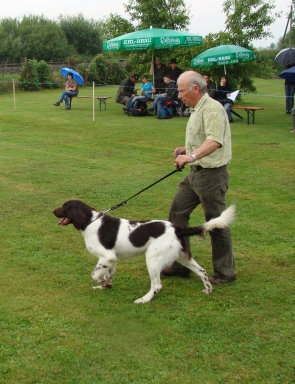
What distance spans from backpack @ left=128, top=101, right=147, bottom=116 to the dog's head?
47.0 feet

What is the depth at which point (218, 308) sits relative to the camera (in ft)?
15.0

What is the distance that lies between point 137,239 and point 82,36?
171 ft

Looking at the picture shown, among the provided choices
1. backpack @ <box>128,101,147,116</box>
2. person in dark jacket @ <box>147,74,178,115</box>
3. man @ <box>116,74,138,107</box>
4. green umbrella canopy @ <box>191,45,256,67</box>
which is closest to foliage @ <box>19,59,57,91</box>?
man @ <box>116,74,138,107</box>

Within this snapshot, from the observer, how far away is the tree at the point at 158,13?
23.9 m

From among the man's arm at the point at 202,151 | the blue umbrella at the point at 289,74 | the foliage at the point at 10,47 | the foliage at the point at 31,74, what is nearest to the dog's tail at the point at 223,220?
the man's arm at the point at 202,151

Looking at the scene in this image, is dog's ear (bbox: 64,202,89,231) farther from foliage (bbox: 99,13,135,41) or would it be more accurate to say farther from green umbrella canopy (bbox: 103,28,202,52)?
foliage (bbox: 99,13,135,41)

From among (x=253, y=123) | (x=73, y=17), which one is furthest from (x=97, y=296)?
(x=73, y=17)

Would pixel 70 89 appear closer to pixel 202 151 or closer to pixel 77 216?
pixel 77 216

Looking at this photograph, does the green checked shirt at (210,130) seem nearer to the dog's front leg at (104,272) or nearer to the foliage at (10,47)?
the dog's front leg at (104,272)

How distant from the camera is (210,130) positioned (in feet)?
14.7

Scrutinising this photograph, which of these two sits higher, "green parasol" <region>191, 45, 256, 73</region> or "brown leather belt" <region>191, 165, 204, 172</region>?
"green parasol" <region>191, 45, 256, 73</region>

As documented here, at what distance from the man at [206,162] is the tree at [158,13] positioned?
20.3 m

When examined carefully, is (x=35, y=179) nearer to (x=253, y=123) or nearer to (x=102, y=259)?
(x=102, y=259)

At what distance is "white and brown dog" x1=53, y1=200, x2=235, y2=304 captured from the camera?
181 inches
